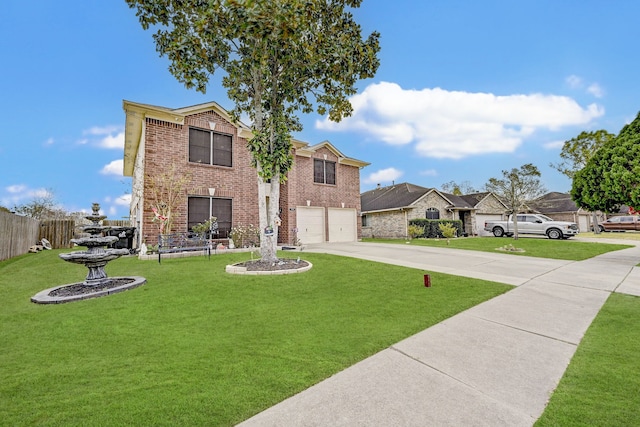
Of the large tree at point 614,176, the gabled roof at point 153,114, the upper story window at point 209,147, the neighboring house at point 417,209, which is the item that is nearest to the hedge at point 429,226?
the neighboring house at point 417,209

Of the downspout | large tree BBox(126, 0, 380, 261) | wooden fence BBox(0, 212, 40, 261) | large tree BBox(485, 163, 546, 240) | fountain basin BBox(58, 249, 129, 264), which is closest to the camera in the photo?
fountain basin BBox(58, 249, 129, 264)

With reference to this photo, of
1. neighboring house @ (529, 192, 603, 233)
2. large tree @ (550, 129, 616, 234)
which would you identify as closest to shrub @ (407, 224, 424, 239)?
large tree @ (550, 129, 616, 234)

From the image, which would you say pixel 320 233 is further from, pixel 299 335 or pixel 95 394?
pixel 95 394

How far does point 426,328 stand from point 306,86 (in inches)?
338

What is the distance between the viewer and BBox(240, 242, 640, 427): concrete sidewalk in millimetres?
2000

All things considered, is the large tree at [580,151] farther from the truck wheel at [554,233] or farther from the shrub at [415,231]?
the shrub at [415,231]

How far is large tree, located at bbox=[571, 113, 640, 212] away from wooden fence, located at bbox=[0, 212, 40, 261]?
22688mm

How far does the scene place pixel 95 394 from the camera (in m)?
2.23

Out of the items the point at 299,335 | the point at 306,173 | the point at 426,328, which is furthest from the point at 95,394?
the point at 306,173

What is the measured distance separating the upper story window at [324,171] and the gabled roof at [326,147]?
0.72 metres

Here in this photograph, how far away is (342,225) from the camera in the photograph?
61.7ft

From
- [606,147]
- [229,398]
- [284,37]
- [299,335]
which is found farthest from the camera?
[606,147]

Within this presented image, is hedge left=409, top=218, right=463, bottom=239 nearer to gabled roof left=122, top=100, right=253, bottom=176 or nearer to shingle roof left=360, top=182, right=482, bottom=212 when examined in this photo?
shingle roof left=360, top=182, right=482, bottom=212

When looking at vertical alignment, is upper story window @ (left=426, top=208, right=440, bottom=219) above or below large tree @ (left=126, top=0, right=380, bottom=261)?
below
